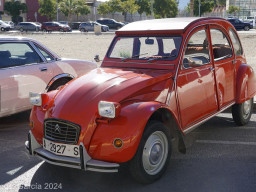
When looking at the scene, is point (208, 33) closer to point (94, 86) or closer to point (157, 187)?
point (94, 86)

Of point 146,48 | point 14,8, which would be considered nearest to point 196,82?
point 146,48

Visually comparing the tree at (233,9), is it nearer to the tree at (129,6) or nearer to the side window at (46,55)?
the tree at (129,6)

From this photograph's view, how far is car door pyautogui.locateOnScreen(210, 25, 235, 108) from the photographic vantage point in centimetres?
543

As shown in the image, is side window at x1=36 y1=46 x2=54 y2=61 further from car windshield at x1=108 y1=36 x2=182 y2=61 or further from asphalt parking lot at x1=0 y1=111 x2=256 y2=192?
car windshield at x1=108 y1=36 x2=182 y2=61

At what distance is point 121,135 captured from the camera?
3.70 metres

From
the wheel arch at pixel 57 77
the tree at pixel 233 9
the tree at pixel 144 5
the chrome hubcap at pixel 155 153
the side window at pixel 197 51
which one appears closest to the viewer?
the chrome hubcap at pixel 155 153

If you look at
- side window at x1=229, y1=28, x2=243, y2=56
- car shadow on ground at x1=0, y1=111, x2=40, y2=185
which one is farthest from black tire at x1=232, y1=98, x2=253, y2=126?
car shadow on ground at x1=0, y1=111, x2=40, y2=185

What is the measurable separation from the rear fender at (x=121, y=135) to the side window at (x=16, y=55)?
3.15 metres

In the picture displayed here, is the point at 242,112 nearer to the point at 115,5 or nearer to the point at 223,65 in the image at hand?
the point at 223,65

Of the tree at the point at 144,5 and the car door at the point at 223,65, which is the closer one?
the car door at the point at 223,65

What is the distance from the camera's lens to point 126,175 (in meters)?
4.30

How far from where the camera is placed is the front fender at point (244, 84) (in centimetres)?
590

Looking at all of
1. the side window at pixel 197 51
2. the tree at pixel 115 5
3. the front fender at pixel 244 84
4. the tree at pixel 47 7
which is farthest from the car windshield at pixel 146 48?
the tree at pixel 115 5

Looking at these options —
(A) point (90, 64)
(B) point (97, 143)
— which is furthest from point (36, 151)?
(A) point (90, 64)
